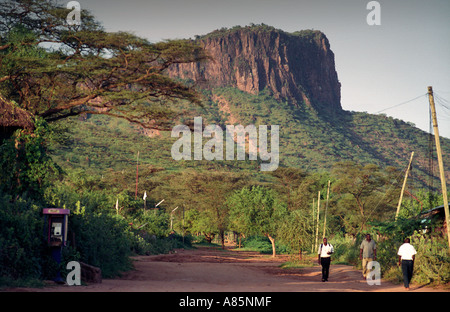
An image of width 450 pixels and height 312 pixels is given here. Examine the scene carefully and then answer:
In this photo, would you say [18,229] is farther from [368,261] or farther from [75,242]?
[368,261]

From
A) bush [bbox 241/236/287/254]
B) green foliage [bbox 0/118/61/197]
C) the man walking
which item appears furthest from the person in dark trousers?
bush [bbox 241/236/287/254]

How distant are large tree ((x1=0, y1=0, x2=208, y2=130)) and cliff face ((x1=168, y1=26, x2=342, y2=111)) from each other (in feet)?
474

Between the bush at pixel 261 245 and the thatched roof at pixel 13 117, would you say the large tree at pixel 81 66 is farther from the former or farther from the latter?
the bush at pixel 261 245

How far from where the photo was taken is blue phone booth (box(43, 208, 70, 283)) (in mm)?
14047

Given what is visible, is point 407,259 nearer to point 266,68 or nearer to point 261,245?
point 261,245

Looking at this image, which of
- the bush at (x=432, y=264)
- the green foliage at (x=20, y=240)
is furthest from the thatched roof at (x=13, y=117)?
the bush at (x=432, y=264)

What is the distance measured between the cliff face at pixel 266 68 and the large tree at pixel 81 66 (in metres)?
144

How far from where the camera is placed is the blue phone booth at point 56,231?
14047 millimetres

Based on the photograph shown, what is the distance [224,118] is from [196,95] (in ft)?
389

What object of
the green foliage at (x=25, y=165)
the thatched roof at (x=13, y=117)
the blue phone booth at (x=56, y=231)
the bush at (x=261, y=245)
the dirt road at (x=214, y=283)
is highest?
the thatched roof at (x=13, y=117)

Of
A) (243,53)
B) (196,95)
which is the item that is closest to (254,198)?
(196,95)

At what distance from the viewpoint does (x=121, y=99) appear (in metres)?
23.8

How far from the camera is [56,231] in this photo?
14.1 meters
